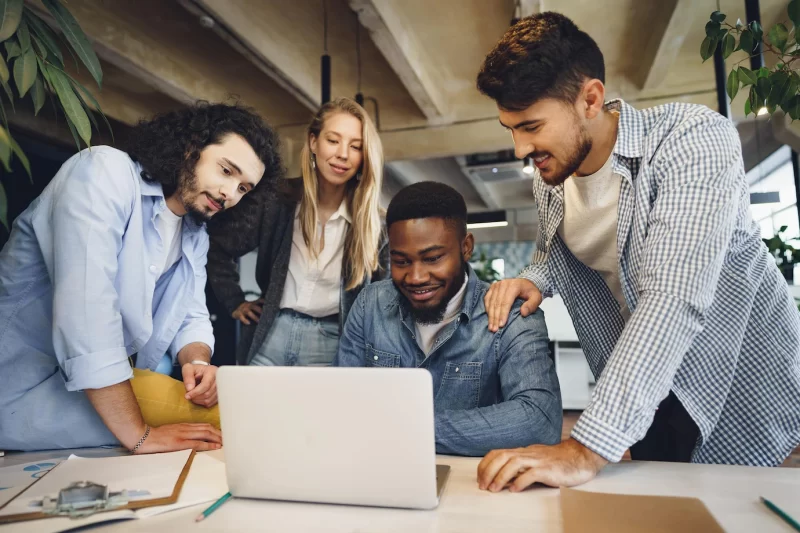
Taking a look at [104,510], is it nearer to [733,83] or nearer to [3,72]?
[3,72]

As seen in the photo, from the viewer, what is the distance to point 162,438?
1.18m

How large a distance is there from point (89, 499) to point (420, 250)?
935 mm

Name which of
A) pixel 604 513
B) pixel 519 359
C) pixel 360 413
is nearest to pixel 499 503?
pixel 604 513

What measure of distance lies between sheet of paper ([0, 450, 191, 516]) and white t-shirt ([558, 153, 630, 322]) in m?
1.01

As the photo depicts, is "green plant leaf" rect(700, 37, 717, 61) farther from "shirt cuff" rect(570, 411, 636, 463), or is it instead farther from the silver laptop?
the silver laptop

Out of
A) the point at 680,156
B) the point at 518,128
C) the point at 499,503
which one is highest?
the point at 518,128

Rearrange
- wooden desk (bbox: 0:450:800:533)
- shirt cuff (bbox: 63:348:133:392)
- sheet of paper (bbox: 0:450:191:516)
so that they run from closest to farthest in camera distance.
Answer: wooden desk (bbox: 0:450:800:533), sheet of paper (bbox: 0:450:191:516), shirt cuff (bbox: 63:348:133:392)

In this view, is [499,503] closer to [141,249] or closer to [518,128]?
[518,128]

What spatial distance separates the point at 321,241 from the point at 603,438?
1294 millimetres

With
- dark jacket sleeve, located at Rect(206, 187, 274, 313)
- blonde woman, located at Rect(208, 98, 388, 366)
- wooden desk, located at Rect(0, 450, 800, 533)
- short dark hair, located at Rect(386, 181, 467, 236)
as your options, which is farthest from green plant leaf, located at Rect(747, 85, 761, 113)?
dark jacket sleeve, located at Rect(206, 187, 274, 313)

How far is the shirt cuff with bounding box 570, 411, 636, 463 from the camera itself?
91 cm

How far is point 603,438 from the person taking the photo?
913mm

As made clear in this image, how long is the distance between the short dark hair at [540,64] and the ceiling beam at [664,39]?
2.56 meters

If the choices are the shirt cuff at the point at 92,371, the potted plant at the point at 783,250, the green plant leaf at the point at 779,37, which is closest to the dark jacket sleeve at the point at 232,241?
the shirt cuff at the point at 92,371
